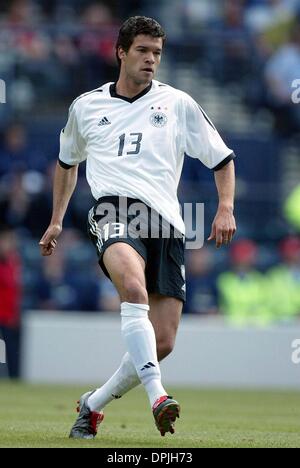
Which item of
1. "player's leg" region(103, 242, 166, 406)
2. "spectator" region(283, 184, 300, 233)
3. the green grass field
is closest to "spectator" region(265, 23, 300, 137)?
"spectator" region(283, 184, 300, 233)

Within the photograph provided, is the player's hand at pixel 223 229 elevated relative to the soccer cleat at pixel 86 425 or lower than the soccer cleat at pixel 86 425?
elevated

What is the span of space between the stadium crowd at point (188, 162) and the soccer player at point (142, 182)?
8640 millimetres

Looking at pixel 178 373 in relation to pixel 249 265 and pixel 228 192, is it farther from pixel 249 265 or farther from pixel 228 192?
pixel 228 192

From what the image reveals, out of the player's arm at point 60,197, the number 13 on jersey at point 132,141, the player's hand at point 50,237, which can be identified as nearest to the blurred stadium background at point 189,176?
the player's arm at point 60,197

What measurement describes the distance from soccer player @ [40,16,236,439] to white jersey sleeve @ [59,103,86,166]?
0.20 feet

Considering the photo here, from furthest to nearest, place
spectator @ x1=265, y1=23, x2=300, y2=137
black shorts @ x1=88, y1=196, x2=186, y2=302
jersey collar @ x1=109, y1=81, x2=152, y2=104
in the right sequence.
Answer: spectator @ x1=265, y1=23, x2=300, y2=137, jersey collar @ x1=109, y1=81, x2=152, y2=104, black shorts @ x1=88, y1=196, x2=186, y2=302

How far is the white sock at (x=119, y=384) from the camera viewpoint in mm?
7480

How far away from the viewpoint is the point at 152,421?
31.0ft

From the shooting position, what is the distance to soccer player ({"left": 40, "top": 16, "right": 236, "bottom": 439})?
7379mm

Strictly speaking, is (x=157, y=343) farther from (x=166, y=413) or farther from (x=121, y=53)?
(x=121, y=53)

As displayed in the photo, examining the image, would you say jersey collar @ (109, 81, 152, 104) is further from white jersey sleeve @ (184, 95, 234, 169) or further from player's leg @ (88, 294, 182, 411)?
player's leg @ (88, 294, 182, 411)

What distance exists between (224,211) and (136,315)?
2.73 feet

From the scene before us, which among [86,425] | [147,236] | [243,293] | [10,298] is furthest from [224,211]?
[243,293]

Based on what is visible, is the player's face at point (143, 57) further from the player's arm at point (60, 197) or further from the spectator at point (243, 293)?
the spectator at point (243, 293)
